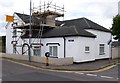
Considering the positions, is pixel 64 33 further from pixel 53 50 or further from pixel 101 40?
pixel 101 40

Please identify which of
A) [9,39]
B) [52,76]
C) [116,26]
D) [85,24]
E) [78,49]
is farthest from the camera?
[9,39]

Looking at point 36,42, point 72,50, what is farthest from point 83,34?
point 36,42

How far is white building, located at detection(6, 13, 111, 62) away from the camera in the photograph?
2414 cm

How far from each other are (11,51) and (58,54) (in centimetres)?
961

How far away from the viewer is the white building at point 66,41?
79.2 feet

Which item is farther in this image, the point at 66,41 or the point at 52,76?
the point at 66,41

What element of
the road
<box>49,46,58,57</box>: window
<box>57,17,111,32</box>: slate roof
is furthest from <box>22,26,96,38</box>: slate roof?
the road

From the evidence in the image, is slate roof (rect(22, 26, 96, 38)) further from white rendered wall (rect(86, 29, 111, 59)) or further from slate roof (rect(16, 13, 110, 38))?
white rendered wall (rect(86, 29, 111, 59))

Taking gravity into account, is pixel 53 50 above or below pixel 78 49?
below

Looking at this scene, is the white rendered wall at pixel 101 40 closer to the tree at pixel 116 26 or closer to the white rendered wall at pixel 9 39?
the tree at pixel 116 26

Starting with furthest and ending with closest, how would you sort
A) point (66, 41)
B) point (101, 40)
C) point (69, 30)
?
point (101, 40)
point (69, 30)
point (66, 41)

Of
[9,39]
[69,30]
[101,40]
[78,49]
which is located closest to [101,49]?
[101,40]

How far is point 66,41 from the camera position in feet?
80.8

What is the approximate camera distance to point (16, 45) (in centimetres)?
3042
